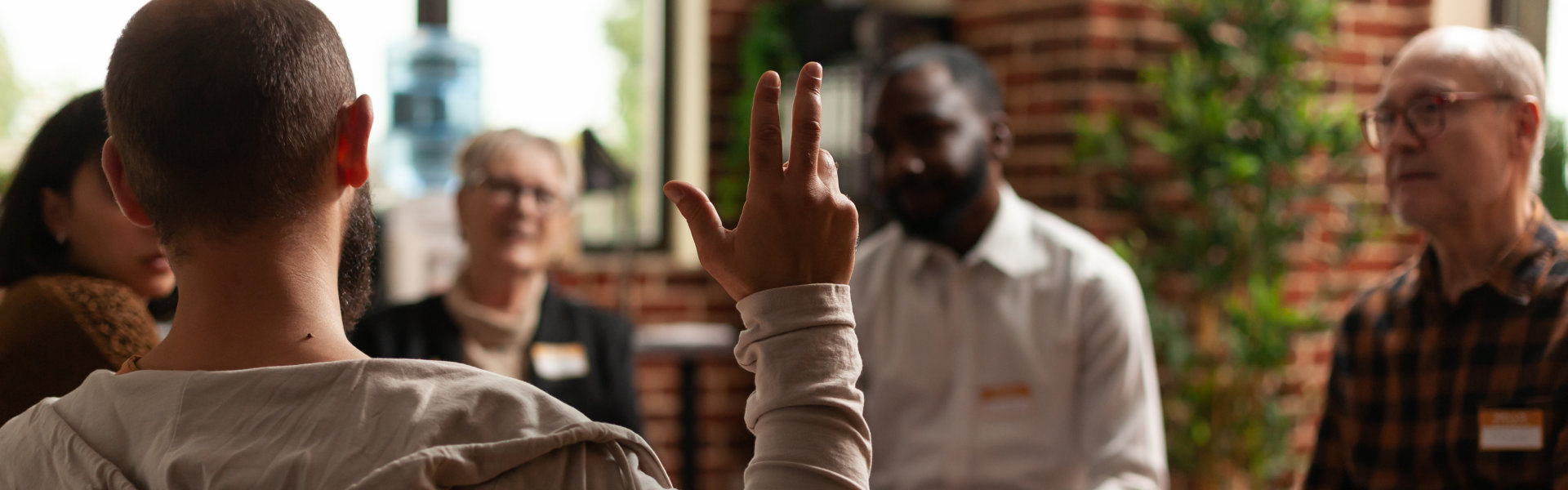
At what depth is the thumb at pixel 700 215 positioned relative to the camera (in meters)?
0.86

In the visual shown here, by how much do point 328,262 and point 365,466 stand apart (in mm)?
171

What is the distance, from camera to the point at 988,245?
2.55 m

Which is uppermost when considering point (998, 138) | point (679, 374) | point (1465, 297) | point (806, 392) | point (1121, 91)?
point (1121, 91)

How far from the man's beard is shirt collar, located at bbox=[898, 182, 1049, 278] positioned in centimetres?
3

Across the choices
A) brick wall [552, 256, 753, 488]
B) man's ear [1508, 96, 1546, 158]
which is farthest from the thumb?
brick wall [552, 256, 753, 488]

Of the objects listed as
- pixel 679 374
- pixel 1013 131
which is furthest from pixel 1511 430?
pixel 679 374

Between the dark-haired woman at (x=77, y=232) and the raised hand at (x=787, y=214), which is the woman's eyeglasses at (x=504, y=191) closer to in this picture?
the dark-haired woman at (x=77, y=232)

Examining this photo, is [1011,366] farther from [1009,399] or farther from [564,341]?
[564,341]

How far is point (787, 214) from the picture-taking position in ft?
2.76

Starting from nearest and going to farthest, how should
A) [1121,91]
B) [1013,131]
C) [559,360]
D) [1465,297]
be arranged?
[1465,297] → [559,360] → [1121,91] → [1013,131]

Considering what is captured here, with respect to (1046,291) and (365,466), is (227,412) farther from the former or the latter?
(1046,291)

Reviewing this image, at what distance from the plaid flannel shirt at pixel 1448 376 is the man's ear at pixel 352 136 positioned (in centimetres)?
159

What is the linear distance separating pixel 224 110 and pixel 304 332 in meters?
0.16

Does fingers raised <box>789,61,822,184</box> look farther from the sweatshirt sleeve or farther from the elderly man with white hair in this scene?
the elderly man with white hair
